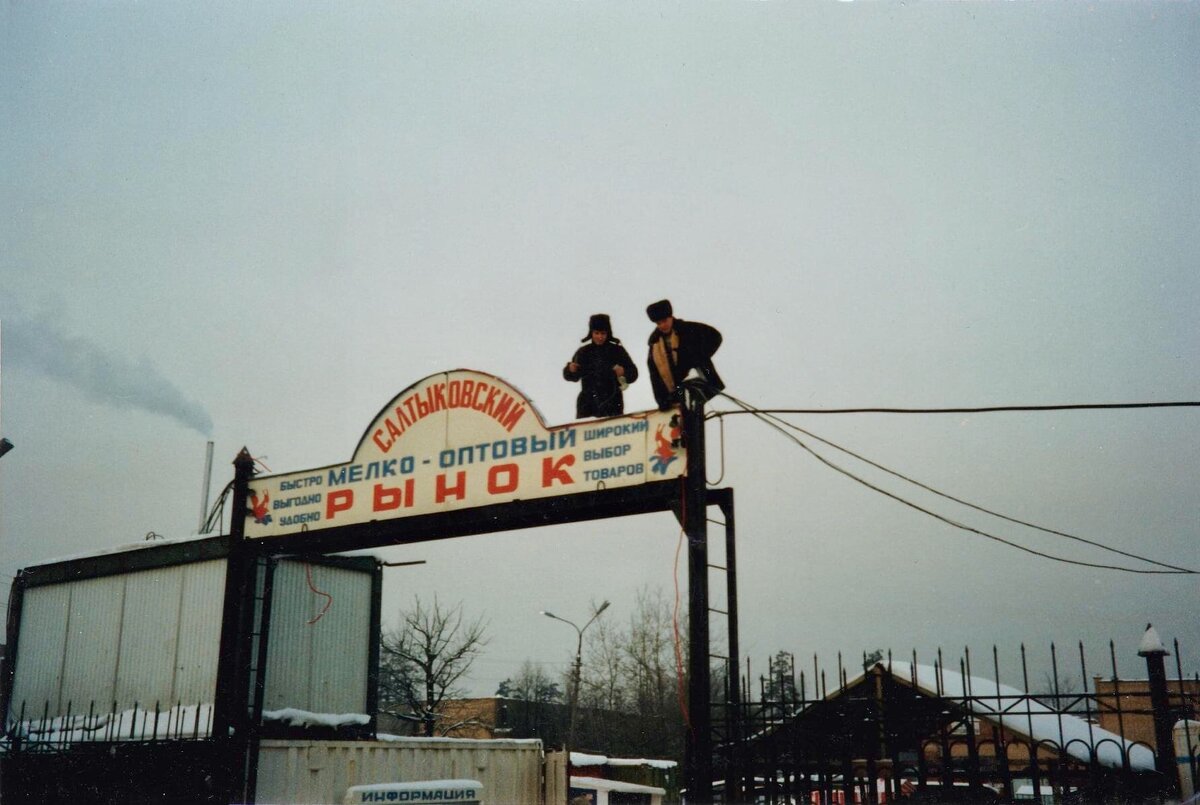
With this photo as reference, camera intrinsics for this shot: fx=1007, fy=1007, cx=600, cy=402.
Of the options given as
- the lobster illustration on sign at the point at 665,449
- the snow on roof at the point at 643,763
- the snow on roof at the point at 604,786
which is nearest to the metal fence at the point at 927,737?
the lobster illustration on sign at the point at 665,449

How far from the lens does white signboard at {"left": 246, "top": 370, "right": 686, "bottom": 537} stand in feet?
34.9

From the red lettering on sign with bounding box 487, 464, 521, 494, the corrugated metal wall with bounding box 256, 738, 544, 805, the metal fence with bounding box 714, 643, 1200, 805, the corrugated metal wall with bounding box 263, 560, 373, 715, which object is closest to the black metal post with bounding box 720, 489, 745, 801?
the metal fence with bounding box 714, 643, 1200, 805

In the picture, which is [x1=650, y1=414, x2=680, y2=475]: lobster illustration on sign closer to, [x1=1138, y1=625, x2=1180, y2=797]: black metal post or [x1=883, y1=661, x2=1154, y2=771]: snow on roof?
[x1=883, y1=661, x2=1154, y2=771]: snow on roof

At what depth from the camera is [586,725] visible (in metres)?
54.7

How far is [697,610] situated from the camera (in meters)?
9.47

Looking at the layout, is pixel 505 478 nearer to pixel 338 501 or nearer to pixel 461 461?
pixel 461 461

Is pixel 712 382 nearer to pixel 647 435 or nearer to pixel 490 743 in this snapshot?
pixel 647 435

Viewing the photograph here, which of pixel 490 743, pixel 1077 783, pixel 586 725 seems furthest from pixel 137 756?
pixel 586 725

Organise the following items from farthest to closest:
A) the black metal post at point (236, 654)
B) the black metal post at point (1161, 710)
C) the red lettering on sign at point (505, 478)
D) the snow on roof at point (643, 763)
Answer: the snow on roof at point (643, 763), the black metal post at point (236, 654), the red lettering on sign at point (505, 478), the black metal post at point (1161, 710)

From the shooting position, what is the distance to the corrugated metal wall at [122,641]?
575 inches

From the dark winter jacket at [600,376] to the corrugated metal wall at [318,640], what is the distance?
5841 mm

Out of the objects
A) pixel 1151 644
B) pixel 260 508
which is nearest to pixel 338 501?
pixel 260 508

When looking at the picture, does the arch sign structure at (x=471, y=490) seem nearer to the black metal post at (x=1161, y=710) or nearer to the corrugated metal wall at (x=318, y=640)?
the corrugated metal wall at (x=318, y=640)

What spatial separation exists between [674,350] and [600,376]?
121 centimetres
